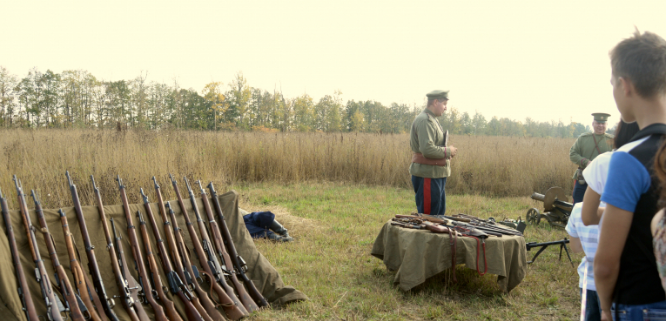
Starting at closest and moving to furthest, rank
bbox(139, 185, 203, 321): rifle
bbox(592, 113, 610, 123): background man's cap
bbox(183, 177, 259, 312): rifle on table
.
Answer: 1. bbox(139, 185, 203, 321): rifle
2. bbox(183, 177, 259, 312): rifle on table
3. bbox(592, 113, 610, 123): background man's cap

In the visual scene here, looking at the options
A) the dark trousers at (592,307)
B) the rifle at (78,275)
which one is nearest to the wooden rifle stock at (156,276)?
the rifle at (78,275)

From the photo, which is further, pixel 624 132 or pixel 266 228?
pixel 266 228

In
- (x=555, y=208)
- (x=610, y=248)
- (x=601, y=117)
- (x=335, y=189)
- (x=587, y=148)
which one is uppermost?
(x=601, y=117)

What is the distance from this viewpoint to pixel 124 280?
120 inches

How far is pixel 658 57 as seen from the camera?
1367mm

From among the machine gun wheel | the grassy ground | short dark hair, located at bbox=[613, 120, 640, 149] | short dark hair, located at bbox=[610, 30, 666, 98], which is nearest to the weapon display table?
the grassy ground

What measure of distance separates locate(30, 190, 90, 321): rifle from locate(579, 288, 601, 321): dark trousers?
2.81 metres

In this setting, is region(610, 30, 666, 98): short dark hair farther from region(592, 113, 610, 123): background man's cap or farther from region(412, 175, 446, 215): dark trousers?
region(592, 113, 610, 123): background man's cap

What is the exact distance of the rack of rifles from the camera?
272 cm

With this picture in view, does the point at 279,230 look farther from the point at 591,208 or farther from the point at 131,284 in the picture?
the point at 591,208

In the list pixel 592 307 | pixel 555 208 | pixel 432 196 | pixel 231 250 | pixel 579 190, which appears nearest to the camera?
pixel 592 307

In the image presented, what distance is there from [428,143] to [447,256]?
181 cm

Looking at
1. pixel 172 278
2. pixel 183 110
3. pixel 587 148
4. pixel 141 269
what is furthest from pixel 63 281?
pixel 183 110

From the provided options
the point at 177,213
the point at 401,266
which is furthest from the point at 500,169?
the point at 177,213
